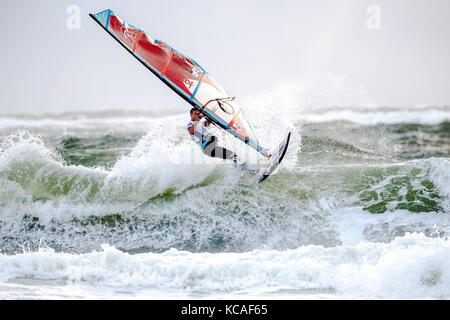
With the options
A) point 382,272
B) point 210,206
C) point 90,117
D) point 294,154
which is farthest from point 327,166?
point 90,117

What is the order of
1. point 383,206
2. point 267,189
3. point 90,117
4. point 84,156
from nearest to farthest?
point 383,206
point 267,189
point 84,156
point 90,117

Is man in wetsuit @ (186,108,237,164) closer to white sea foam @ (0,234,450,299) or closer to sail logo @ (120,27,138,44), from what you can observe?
sail logo @ (120,27,138,44)

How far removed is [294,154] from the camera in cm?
761

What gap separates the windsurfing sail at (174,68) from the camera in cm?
693

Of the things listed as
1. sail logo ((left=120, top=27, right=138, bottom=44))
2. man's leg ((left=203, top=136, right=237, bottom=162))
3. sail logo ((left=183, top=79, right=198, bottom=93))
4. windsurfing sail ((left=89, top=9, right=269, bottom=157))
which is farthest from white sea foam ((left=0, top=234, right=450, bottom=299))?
sail logo ((left=120, top=27, right=138, bottom=44))

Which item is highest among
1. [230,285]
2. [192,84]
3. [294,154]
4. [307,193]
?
[192,84]

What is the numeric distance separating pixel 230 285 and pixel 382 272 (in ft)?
4.54

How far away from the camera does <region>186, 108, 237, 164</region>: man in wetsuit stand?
6750 mm

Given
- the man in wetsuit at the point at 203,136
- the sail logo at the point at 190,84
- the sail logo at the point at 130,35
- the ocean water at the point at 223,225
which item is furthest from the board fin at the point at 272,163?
the sail logo at the point at 130,35

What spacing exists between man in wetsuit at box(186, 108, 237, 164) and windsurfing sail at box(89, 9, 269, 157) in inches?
8.3

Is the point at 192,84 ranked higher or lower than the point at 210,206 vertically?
higher

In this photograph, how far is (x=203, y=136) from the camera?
22.2ft

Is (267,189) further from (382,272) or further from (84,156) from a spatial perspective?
(84,156)

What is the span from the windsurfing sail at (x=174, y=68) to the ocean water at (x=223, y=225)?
0.49 metres
